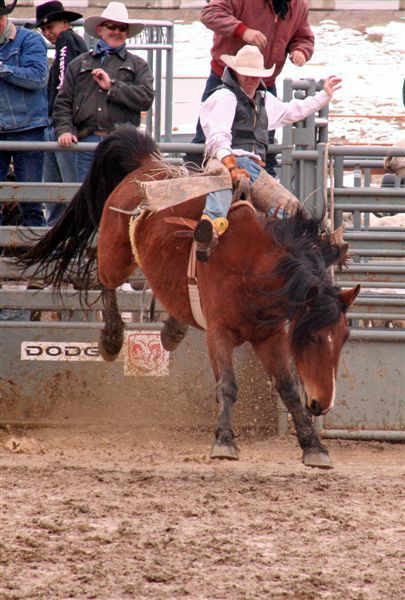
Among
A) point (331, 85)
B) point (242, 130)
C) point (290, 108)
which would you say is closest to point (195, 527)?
point (242, 130)

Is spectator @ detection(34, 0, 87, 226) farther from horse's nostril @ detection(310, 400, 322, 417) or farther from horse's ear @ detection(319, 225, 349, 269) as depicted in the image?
horse's nostril @ detection(310, 400, 322, 417)

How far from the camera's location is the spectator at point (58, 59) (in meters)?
8.25

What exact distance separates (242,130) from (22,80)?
208 cm

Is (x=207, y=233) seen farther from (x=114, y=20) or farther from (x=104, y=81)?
(x=114, y=20)

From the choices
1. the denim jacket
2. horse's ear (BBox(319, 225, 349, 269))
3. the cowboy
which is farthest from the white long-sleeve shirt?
the denim jacket

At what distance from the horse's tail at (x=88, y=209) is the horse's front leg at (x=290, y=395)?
5.16 ft

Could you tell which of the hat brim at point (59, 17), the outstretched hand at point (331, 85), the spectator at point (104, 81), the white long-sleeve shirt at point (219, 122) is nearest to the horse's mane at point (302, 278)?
the white long-sleeve shirt at point (219, 122)

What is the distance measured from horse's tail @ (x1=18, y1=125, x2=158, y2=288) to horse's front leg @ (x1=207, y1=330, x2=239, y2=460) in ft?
4.90

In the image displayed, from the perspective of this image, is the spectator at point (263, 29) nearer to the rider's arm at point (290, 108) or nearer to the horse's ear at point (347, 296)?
the rider's arm at point (290, 108)

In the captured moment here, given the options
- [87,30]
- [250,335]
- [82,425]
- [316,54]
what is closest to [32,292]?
[82,425]

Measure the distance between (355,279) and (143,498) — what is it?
287 centimetres

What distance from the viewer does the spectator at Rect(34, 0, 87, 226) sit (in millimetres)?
8250

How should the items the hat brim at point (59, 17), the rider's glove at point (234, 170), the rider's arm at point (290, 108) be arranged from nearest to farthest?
1. the rider's glove at point (234, 170)
2. the rider's arm at point (290, 108)
3. the hat brim at point (59, 17)

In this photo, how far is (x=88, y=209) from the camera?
7.30m
